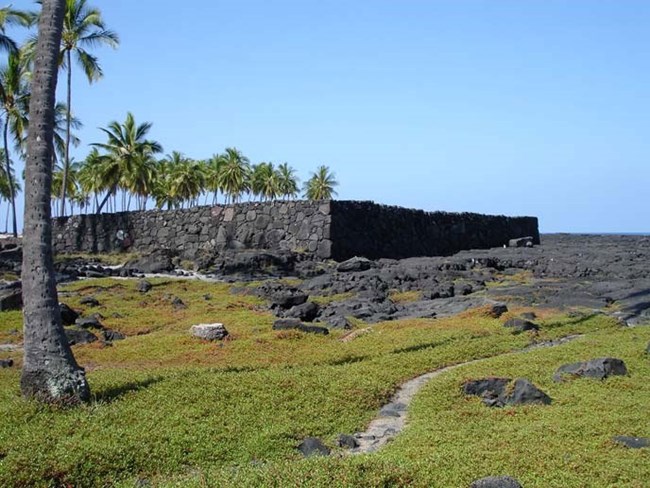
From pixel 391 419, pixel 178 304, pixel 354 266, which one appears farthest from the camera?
pixel 354 266

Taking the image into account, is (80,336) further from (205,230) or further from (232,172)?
(232,172)

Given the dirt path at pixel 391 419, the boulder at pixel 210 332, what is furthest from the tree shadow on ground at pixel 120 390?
the boulder at pixel 210 332

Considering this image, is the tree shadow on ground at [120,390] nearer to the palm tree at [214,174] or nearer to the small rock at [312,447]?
the small rock at [312,447]

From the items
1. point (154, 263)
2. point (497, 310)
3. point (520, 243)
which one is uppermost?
point (520, 243)

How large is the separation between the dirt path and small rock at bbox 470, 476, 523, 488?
2542mm

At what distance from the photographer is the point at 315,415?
406 inches

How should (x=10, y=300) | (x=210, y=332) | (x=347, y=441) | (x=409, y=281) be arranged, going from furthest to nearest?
(x=409, y=281) < (x=10, y=300) < (x=210, y=332) < (x=347, y=441)

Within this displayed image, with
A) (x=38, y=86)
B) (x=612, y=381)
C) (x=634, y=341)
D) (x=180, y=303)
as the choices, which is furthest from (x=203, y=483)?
(x=180, y=303)

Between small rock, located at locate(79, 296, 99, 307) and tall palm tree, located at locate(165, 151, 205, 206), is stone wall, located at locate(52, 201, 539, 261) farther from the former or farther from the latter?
tall palm tree, located at locate(165, 151, 205, 206)

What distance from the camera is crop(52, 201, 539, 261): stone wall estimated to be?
36438 millimetres

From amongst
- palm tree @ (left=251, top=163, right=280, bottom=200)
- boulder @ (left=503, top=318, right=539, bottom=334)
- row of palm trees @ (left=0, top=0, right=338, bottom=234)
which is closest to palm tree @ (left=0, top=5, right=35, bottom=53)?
row of palm trees @ (left=0, top=0, right=338, bottom=234)

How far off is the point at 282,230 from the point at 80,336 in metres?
21.4

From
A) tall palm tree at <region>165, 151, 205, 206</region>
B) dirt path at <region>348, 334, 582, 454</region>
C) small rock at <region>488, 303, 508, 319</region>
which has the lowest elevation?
dirt path at <region>348, 334, 582, 454</region>

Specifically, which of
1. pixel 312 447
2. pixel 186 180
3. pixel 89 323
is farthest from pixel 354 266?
pixel 186 180
